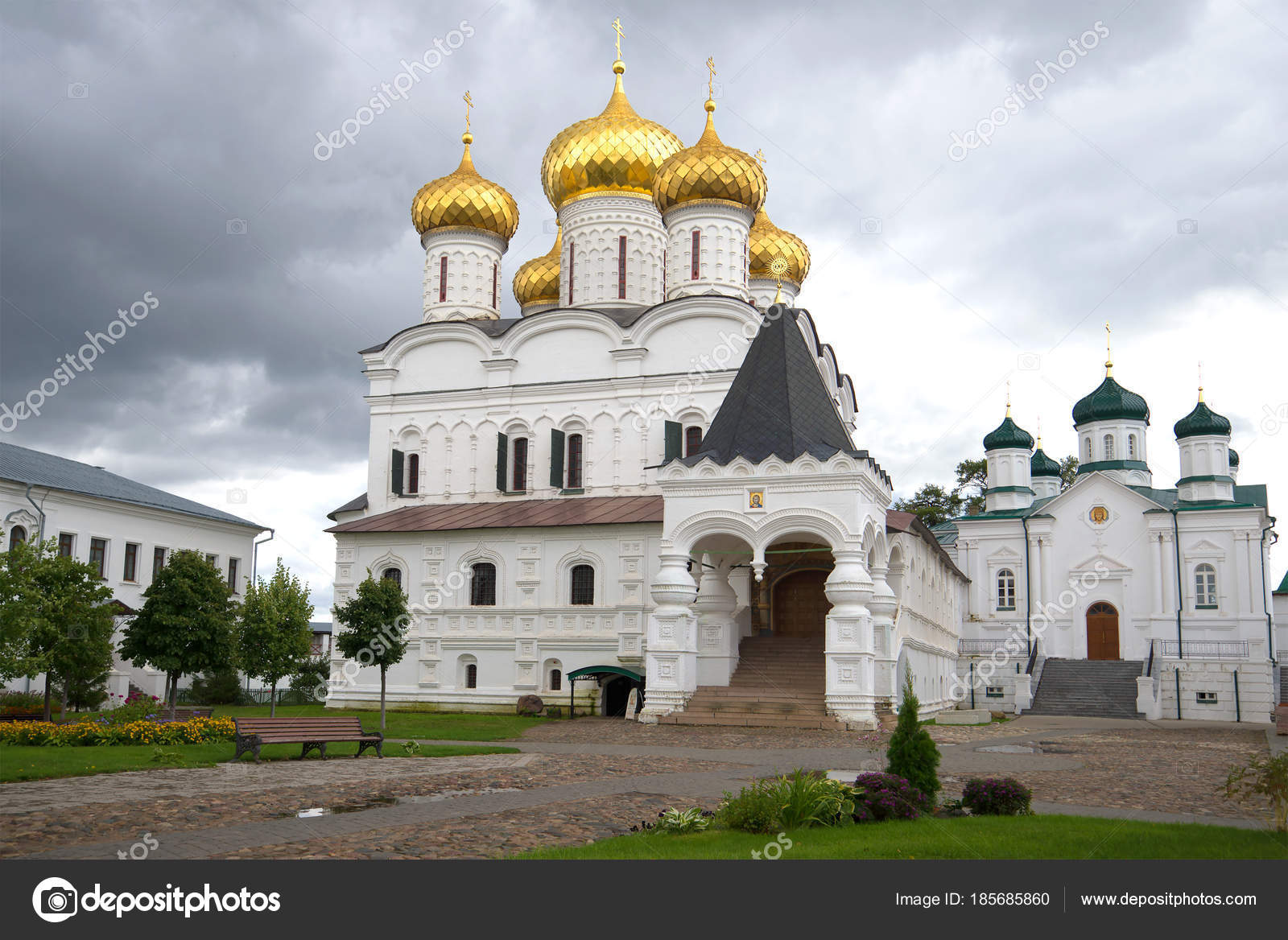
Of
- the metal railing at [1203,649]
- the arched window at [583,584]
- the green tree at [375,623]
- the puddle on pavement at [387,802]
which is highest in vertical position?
the arched window at [583,584]

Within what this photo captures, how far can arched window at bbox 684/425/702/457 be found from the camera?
27.5m

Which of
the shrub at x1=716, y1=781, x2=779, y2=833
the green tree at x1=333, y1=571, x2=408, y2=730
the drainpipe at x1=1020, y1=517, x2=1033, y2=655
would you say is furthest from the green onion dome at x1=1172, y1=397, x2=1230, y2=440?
the shrub at x1=716, y1=781, x2=779, y2=833

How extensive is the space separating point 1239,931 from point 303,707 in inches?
986

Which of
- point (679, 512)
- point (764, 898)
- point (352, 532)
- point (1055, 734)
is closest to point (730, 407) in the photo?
point (679, 512)

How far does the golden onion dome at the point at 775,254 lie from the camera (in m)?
33.7

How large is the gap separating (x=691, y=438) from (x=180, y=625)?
1314cm

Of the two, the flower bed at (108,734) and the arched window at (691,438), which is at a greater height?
the arched window at (691,438)

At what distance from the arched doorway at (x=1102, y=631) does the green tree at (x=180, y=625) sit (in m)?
27.2

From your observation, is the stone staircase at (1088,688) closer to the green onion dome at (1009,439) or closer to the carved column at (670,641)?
the green onion dome at (1009,439)

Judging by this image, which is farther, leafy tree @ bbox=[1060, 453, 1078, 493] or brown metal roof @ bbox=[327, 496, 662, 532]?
leafy tree @ bbox=[1060, 453, 1078, 493]

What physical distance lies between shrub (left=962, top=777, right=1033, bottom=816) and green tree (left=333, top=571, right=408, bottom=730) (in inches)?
453

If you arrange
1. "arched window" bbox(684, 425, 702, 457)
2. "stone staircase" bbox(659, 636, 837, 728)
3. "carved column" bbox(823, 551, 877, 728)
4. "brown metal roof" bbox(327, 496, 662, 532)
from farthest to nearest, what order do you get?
"arched window" bbox(684, 425, 702, 457) → "brown metal roof" bbox(327, 496, 662, 532) → "stone staircase" bbox(659, 636, 837, 728) → "carved column" bbox(823, 551, 877, 728)

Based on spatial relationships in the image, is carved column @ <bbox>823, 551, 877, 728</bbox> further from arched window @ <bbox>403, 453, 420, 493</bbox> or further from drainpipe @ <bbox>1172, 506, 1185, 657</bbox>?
drainpipe @ <bbox>1172, 506, 1185, 657</bbox>

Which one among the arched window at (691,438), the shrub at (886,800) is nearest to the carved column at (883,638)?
the arched window at (691,438)
